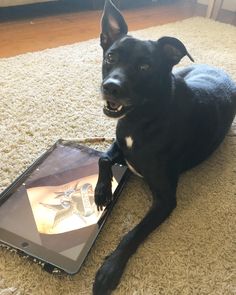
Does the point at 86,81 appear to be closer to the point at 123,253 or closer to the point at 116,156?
the point at 116,156

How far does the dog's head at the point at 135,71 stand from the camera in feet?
3.84

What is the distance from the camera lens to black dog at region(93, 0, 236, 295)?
3.83 feet

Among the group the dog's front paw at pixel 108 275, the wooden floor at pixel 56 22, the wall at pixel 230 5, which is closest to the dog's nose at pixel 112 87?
the dog's front paw at pixel 108 275

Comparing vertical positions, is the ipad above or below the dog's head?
below

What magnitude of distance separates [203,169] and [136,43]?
0.66m

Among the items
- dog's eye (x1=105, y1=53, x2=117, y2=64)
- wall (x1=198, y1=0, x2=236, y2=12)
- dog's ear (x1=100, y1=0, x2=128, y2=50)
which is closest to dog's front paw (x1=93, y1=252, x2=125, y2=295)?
dog's eye (x1=105, y1=53, x2=117, y2=64)

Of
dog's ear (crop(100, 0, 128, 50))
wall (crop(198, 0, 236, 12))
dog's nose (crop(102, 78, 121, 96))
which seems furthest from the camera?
wall (crop(198, 0, 236, 12))

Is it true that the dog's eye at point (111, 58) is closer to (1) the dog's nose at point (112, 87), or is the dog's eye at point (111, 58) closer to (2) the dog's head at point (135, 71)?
(2) the dog's head at point (135, 71)

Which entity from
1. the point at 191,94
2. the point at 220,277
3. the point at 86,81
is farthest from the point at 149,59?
the point at 86,81

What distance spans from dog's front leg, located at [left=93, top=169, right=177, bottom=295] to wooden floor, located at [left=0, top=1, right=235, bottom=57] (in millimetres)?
1873

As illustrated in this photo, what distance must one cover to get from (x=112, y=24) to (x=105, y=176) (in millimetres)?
587

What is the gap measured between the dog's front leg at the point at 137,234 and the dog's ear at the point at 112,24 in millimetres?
571

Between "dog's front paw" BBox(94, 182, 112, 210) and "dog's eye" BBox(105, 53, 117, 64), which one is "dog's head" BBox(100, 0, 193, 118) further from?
"dog's front paw" BBox(94, 182, 112, 210)

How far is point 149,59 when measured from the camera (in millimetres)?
1189
